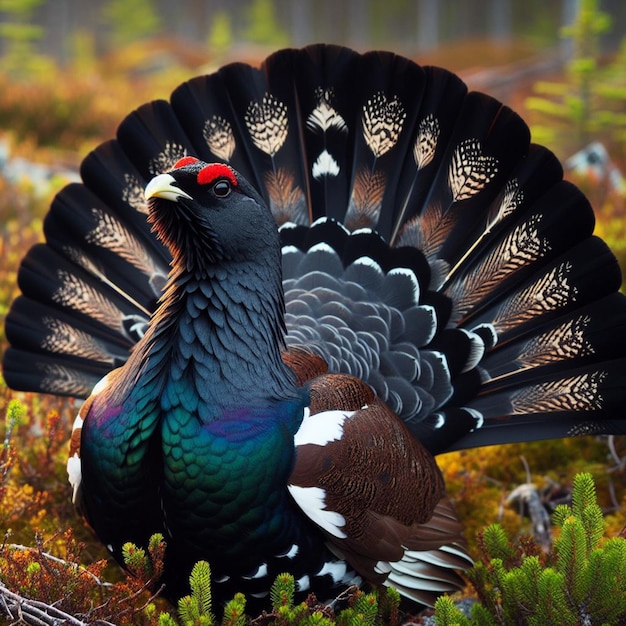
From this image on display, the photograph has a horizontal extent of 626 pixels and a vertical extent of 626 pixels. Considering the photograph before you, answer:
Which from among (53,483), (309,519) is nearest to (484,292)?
(309,519)

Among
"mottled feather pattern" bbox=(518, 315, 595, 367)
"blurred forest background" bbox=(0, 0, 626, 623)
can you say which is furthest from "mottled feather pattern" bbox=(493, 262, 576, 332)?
"blurred forest background" bbox=(0, 0, 626, 623)

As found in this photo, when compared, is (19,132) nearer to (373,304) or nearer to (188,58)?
(373,304)

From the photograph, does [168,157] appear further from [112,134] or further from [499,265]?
[112,134]

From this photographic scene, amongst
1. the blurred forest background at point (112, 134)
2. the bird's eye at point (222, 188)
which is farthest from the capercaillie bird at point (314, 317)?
the blurred forest background at point (112, 134)

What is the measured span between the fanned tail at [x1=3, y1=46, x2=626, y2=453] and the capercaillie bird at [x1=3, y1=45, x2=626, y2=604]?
0.01 meters

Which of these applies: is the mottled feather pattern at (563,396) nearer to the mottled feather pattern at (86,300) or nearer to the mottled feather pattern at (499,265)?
the mottled feather pattern at (499,265)

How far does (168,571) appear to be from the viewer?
3.23 m

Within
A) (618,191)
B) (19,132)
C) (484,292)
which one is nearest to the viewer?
(484,292)

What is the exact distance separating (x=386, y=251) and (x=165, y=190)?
154cm

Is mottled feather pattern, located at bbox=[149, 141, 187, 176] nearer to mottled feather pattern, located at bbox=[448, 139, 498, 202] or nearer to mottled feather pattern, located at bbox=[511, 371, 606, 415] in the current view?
Answer: mottled feather pattern, located at bbox=[448, 139, 498, 202]

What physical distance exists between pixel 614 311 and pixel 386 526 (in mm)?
1480

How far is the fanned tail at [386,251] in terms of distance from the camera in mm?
3941

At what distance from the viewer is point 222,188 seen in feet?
10.5

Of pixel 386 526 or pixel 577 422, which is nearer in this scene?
pixel 386 526
